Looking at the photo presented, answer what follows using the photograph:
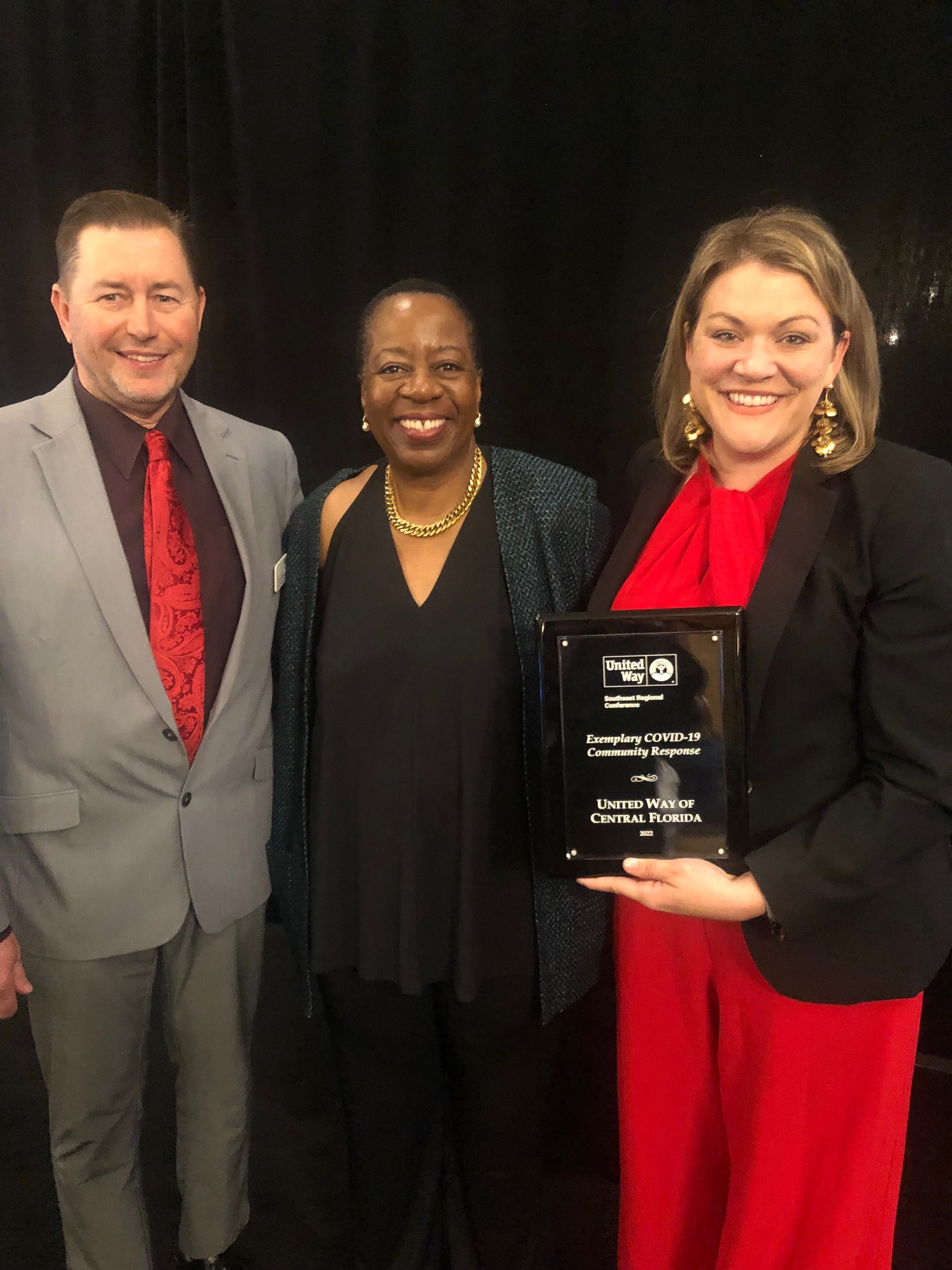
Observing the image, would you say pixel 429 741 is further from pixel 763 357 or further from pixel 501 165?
pixel 501 165

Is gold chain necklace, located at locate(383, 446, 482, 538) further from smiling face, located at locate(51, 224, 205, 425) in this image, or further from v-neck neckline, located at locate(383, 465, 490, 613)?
smiling face, located at locate(51, 224, 205, 425)

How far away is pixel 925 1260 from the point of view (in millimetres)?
1868

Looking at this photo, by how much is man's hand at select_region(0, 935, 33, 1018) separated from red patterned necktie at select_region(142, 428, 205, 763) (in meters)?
0.47

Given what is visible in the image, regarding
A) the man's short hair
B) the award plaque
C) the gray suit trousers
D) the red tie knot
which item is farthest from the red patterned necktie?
the award plaque

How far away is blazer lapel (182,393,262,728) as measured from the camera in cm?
152

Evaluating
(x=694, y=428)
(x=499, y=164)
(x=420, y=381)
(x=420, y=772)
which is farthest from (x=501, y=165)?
(x=420, y=772)

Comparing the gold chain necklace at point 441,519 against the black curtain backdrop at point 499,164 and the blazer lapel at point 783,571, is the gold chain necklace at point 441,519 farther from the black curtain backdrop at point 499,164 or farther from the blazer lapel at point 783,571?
the black curtain backdrop at point 499,164

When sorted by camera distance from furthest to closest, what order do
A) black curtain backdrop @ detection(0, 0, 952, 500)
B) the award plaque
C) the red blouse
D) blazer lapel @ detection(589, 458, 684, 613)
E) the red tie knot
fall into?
black curtain backdrop @ detection(0, 0, 952, 500), the red tie knot, blazer lapel @ detection(589, 458, 684, 613), the red blouse, the award plaque

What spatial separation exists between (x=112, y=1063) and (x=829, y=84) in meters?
2.59

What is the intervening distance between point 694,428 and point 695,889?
29.0 inches

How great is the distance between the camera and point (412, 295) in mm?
1437

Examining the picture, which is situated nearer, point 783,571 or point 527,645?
point 783,571

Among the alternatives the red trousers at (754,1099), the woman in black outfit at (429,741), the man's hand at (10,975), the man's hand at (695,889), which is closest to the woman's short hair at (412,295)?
the woman in black outfit at (429,741)

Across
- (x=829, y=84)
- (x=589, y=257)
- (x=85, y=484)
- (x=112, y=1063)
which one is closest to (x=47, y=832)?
(x=112, y=1063)
